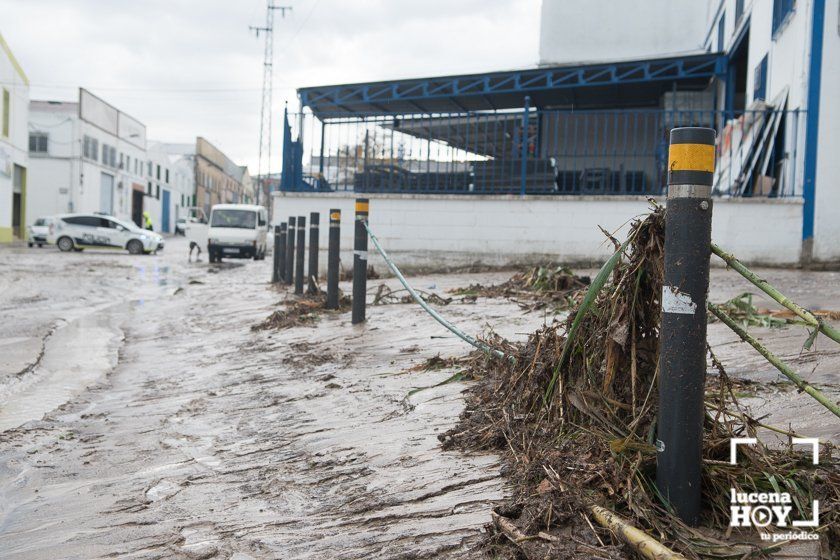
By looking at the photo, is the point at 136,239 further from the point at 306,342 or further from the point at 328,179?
the point at 306,342

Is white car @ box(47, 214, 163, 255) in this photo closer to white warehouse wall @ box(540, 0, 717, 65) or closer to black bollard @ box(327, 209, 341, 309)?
white warehouse wall @ box(540, 0, 717, 65)

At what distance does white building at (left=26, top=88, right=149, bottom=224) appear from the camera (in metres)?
45.2

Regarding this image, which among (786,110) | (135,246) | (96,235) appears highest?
(786,110)

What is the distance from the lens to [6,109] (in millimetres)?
37375

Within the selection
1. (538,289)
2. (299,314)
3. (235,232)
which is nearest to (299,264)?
(299,314)

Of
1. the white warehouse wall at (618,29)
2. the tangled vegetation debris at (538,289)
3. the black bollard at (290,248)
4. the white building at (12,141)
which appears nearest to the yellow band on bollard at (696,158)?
the tangled vegetation debris at (538,289)

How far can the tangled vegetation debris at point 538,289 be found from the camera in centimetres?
741

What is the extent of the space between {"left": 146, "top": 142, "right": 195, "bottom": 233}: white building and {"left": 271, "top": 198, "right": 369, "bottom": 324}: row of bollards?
55104 millimetres

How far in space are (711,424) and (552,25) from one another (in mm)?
22053

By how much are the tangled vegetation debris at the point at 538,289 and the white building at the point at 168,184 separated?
201 feet

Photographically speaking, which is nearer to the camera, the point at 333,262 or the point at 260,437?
the point at 260,437

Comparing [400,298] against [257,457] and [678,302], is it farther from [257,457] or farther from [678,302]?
[678,302]

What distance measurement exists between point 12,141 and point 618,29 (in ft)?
100

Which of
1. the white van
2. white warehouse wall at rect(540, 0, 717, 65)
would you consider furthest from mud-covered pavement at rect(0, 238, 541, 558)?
the white van
